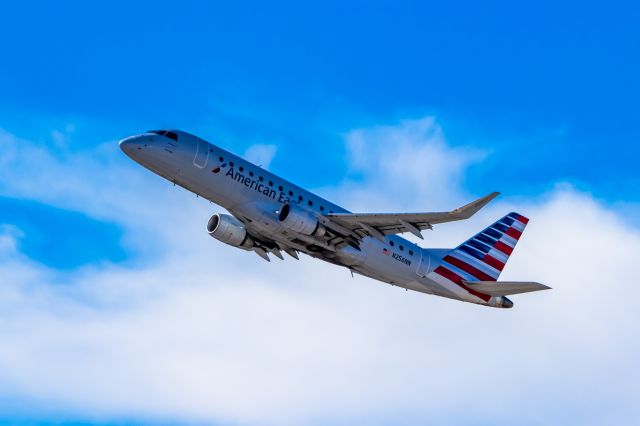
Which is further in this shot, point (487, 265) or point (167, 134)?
point (487, 265)

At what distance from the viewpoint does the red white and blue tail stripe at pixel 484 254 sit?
191ft

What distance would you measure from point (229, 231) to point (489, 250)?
690 inches

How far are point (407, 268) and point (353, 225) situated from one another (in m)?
5.52

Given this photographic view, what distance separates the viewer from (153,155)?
49906 mm

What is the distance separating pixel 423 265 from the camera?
5672 centimetres

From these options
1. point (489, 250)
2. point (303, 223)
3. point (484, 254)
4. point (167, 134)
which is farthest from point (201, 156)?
point (489, 250)

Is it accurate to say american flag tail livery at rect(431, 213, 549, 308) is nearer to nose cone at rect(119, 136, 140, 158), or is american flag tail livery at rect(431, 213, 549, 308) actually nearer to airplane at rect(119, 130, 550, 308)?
airplane at rect(119, 130, 550, 308)

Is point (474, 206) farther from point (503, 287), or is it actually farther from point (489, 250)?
point (489, 250)

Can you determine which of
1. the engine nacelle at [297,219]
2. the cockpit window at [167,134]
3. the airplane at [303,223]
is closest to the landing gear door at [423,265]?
the airplane at [303,223]

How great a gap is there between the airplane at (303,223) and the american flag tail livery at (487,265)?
0.09 meters

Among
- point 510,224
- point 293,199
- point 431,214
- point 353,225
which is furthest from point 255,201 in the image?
point 510,224

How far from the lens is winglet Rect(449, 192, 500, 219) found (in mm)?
45594

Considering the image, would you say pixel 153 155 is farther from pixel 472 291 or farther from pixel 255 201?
pixel 472 291

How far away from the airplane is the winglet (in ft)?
0.15
